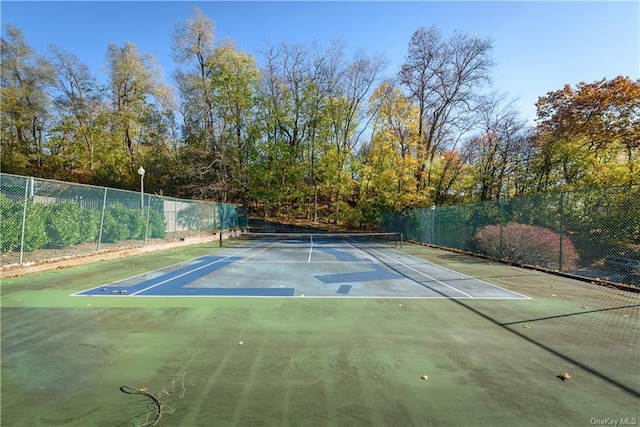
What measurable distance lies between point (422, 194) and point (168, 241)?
20461mm

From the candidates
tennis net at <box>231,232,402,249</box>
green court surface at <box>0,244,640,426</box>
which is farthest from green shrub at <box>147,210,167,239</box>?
green court surface at <box>0,244,640,426</box>

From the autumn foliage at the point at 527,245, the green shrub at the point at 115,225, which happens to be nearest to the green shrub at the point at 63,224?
the green shrub at the point at 115,225

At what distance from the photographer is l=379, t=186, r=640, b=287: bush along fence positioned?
8391 mm

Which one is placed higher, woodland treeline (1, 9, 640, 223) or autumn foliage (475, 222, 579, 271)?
woodland treeline (1, 9, 640, 223)

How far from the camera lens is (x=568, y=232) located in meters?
9.96

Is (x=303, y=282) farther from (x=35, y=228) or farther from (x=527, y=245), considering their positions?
(x=527, y=245)

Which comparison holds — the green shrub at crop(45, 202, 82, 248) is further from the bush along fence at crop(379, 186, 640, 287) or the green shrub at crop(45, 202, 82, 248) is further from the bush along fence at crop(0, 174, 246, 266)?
the bush along fence at crop(379, 186, 640, 287)

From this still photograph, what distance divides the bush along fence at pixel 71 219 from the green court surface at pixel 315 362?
4.14 m

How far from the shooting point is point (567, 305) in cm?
618

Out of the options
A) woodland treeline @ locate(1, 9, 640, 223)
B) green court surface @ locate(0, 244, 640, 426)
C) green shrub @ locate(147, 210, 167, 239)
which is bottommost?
green court surface @ locate(0, 244, 640, 426)

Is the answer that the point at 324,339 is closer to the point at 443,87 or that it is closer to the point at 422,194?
the point at 422,194

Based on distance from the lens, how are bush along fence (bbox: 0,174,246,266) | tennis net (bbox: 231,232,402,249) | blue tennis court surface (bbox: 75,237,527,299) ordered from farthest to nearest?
tennis net (bbox: 231,232,402,249)
bush along fence (bbox: 0,174,246,266)
blue tennis court surface (bbox: 75,237,527,299)

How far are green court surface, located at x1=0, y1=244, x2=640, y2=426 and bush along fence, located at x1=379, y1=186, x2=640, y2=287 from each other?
3.07 m

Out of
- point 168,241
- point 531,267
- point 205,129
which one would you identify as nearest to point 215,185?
point 205,129
